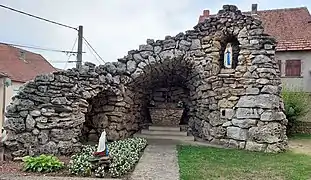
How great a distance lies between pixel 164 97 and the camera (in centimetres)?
1106

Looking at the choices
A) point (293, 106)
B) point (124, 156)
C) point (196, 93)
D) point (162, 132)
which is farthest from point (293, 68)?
point (124, 156)

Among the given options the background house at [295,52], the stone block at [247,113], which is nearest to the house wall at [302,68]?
the background house at [295,52]

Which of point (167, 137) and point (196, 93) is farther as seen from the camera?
point (167, 137)

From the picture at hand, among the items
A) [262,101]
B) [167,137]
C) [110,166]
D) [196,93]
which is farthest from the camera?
[167,137]

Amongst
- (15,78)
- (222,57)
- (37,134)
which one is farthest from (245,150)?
(15,78)

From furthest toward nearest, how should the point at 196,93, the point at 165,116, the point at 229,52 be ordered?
the point at 165,116, the point at 196,93, the point at 229,52

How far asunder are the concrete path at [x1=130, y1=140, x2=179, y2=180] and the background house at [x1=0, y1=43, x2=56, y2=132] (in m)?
8.98

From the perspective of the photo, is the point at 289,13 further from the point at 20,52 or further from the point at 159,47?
the point at 20,52

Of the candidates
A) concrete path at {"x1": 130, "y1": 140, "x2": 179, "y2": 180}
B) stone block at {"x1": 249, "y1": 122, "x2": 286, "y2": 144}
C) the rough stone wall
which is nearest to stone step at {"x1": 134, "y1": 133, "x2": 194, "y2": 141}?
the rough stone wall

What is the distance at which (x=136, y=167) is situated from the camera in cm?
564

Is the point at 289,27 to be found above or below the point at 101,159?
above

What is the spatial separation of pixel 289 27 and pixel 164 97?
8282 millimetres

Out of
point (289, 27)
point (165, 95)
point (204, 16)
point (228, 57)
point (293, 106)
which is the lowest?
point (293, 106)

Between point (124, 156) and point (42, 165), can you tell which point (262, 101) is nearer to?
point (124, 156)
